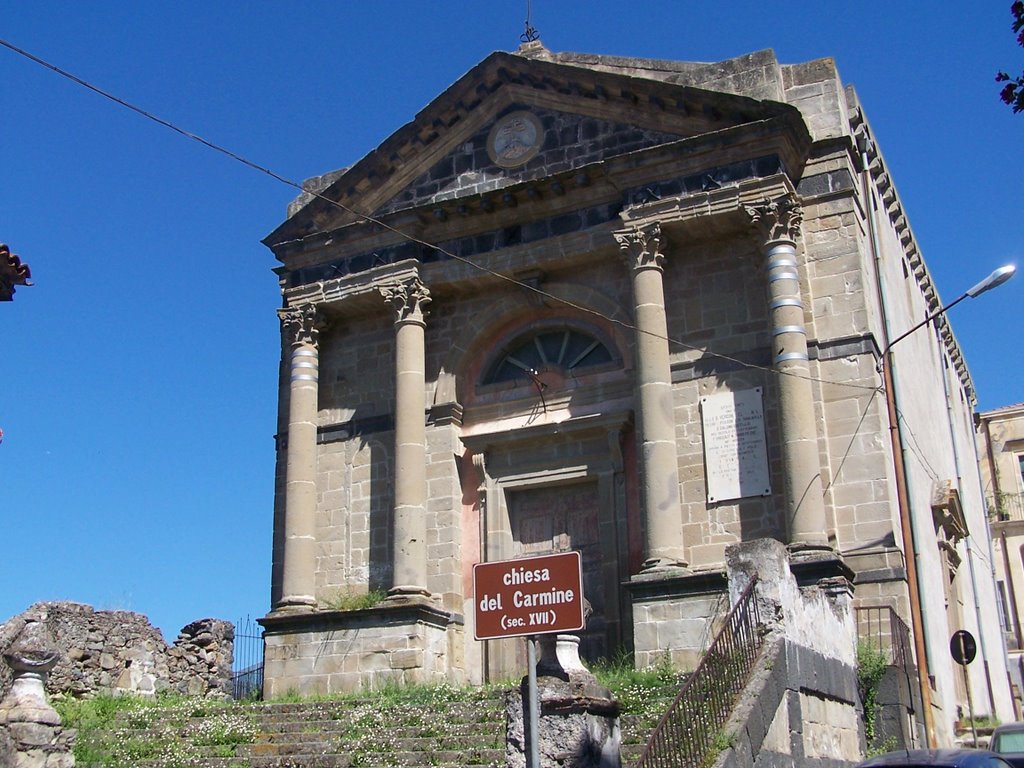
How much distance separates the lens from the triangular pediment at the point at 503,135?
20.2 m

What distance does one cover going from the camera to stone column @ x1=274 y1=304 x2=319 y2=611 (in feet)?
66.9

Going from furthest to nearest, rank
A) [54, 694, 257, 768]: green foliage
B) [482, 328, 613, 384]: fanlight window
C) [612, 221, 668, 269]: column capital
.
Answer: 1. [482, 328, 613, 384]: fanlight window
2. [612, 221, 668, 269]: column capital
3. [54, 694, 257, 768]: green foliage

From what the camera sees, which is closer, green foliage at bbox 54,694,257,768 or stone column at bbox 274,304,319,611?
green foliage at bbox 54,694,257,768

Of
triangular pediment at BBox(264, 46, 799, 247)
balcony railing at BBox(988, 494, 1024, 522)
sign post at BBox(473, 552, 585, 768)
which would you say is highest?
triangular pediment at BBox(264, 46, 799, 247)

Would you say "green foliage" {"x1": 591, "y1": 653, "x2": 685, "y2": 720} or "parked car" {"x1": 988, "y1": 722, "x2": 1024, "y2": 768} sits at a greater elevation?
"green foliage" {"x1": 591, "y1": 653, "x2": 685, "y2": 720}

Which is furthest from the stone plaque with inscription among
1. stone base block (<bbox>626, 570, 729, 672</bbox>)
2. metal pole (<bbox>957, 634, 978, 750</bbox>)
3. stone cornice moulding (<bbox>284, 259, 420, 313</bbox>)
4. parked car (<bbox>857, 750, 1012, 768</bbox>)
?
parked car (<bbox>857, 750, 1012, 768</bbox>)

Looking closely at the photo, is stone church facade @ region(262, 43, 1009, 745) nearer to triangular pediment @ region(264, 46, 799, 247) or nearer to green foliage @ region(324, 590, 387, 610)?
triangular pediment @ region(264, 46, 799, 247)

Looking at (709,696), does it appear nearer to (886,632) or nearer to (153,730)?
(886,632)

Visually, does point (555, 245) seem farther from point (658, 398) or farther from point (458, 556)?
point (458, 556)

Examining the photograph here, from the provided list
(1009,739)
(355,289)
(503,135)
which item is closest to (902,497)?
(1009,739)

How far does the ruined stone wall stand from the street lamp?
1157cm

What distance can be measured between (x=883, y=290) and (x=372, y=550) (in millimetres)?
9274

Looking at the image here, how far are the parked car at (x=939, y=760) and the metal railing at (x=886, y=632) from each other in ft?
20.8

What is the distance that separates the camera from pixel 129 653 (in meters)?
20.2
